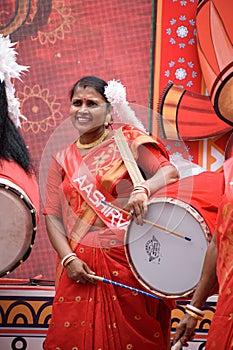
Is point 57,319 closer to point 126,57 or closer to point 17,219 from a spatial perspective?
point 17,219

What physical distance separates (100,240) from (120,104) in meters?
0.63

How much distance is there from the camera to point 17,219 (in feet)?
13.7

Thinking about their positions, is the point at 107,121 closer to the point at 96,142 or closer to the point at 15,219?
the point at 96,142

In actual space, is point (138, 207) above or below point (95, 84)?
below

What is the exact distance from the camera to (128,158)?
13.5ft

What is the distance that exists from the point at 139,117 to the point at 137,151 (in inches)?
8.8

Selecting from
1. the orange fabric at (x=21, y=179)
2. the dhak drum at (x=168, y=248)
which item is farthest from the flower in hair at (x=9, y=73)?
the dhak drum at (x=168, y=248)

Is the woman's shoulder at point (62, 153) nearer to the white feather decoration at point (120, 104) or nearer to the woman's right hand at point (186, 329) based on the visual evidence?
the white feather decoration at point (120, 104)

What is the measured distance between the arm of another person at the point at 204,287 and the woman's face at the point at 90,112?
124 cm

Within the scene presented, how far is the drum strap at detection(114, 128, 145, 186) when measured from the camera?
4043 millimetres

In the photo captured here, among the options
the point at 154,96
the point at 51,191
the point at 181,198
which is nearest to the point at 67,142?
the point at 51,191

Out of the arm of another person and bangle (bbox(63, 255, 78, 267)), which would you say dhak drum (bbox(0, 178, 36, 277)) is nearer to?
bangle (bbox(63, 255, 78, 267))

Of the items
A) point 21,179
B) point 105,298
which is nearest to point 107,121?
point 21,179

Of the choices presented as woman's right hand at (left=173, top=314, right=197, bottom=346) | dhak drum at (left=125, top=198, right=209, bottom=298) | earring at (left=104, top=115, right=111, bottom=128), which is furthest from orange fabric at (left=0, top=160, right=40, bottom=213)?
woman's right hand at (left=173, top=314, right=197, bottom=346)
